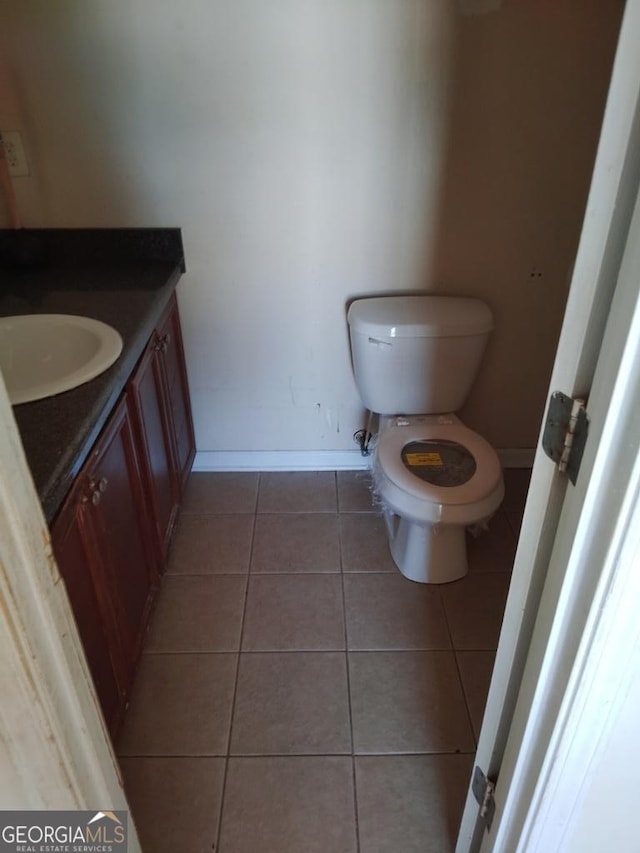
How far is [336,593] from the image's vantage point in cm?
190

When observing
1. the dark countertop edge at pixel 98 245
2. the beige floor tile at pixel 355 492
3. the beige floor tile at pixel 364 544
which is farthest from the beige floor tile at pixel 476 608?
the dark countertop edge at pixel 98 245

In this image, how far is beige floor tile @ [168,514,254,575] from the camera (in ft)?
6.55

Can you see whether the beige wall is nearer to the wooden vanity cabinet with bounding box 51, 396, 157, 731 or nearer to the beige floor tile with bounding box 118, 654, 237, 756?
the wooden vanity cabinet with bounding box 51, 396, 157, 731

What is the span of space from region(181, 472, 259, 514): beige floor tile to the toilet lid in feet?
1.98

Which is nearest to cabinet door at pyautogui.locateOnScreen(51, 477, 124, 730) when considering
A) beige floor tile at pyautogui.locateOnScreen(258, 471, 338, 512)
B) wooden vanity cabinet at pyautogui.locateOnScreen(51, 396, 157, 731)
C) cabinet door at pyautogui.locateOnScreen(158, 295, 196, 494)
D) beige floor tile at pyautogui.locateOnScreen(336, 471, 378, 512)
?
wooden vanity cabinet at pyautogui.locateOnScreen(51, 396, 157, 731)

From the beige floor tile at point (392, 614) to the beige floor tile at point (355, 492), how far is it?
1.07 ft

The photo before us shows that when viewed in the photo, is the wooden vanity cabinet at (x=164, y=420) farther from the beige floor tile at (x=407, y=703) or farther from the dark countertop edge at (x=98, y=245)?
the beige floor tile at (x=407, y=703)

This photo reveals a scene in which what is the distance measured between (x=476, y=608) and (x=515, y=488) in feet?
2.12

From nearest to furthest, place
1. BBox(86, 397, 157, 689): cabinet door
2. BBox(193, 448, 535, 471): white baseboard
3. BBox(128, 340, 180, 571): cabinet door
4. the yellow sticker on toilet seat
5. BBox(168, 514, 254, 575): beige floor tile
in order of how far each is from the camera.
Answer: BBox(86, 397, 157, 689): cabinet door → BBox(128, 340, 180, 571): cabinet door → the yellow sticker on toilet seat → BBox(168, 514, 254, 575): beige floor tile → BBox(193, 448, 535, 471): white baseboard

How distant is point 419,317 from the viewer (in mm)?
1927

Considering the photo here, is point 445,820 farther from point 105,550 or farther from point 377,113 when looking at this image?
point 377,113

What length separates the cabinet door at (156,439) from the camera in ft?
5.16

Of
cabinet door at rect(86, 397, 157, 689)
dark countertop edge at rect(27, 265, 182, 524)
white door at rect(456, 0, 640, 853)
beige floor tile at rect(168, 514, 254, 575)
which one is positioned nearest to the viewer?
white door at rect(456, 0, 640, 853)

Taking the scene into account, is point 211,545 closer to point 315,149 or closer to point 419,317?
point 419,317
